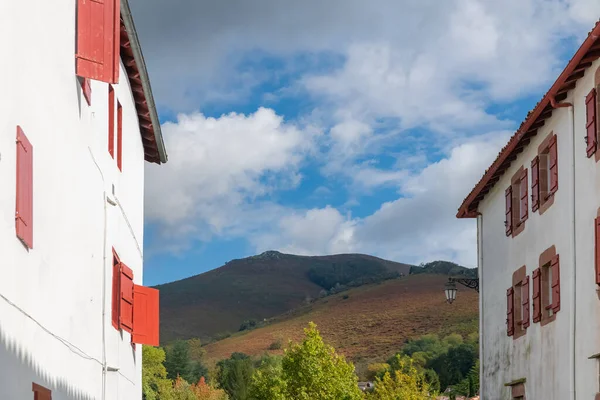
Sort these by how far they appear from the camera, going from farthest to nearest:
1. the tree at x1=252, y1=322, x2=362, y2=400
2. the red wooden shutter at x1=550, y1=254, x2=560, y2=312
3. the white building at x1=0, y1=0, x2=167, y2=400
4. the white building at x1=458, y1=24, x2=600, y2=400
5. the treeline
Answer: the treeline, the tree at x1=252, y1=322, x2=362, y2=400, the red wooden shutter at x1=550, y1=254, x2=560, y2=312, the white building at x1=458, y1=24, x2=600, y2=400, the white building at x1=0, y1=0, x2=167, y2=400

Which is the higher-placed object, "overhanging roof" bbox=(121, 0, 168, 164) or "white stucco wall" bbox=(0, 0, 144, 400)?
"overhanging roof" bbox=(121, 0, 168, 164)

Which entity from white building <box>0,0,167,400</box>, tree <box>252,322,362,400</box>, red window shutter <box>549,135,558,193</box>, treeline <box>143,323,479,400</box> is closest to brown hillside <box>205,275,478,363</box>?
treeline <box>143,323,479,400</box>

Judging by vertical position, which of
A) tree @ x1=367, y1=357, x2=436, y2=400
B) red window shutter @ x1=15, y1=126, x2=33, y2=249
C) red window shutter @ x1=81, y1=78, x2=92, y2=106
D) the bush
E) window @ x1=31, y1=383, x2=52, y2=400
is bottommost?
tree @ x1=367, y1=357, x2=436, y2=400

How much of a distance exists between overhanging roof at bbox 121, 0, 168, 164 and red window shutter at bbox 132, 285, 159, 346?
154 inches

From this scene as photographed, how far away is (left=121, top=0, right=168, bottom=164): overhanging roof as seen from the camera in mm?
18703

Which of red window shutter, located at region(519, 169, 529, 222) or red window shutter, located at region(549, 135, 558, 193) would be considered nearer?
red window shutter, located at region(549, 135, 558, 193)

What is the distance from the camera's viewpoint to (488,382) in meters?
29.5

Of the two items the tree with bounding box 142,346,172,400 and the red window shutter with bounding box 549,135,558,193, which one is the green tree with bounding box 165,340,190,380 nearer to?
the tree with bounding box 142,346,172,400

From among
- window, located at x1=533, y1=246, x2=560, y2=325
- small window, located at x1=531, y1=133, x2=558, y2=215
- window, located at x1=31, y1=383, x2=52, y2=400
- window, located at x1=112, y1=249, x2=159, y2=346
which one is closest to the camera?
window, located at x1=31, y1=383, x2=52, y2=400

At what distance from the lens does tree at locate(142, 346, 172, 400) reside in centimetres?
7144

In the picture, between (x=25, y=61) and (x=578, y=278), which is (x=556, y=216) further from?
(x=25, y=61)

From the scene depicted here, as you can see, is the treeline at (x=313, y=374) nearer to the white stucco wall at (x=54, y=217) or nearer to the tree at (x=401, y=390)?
the tree at (x=401, y=390)

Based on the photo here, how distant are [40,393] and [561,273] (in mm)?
12642

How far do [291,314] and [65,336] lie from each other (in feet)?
412
